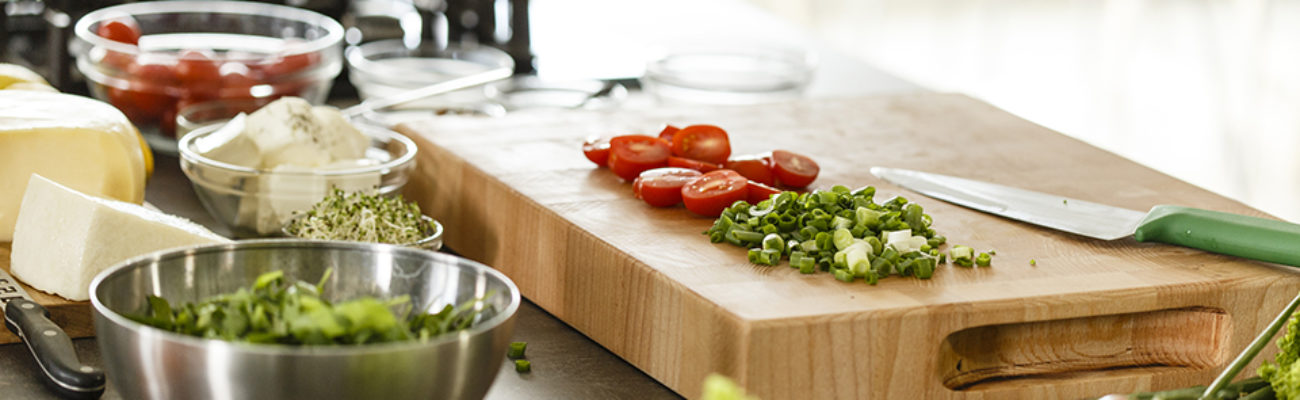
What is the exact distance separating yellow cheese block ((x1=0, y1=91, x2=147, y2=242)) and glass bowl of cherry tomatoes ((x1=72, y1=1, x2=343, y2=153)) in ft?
1.45

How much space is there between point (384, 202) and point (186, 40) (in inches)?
43.0

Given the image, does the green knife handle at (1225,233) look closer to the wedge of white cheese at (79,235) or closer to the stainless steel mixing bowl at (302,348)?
the stainless steel mixing bowl at (302,348)

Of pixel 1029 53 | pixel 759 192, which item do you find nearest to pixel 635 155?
pixel 759 192

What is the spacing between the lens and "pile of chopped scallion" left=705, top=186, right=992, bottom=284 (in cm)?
131

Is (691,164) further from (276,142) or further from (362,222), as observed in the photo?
(276,142)

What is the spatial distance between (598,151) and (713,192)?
0.80 feet

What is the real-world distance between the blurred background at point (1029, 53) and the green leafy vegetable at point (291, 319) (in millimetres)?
1466

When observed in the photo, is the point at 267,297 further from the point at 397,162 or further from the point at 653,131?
the point at 653,131

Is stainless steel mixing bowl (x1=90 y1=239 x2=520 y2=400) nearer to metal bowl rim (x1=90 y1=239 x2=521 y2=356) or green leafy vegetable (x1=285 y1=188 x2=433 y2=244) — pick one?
metal bowl rim (x1=90 y1=239 x2=521 y2=356)

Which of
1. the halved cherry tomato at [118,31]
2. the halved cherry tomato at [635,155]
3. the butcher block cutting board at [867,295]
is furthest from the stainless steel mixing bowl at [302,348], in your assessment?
the halved cherry tomato at [118,31]

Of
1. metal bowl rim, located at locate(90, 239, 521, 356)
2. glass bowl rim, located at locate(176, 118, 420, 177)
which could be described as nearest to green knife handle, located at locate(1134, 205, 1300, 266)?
metal bowl rim, located at locate(90, 239, 521, 356)

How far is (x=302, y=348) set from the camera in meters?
0.97

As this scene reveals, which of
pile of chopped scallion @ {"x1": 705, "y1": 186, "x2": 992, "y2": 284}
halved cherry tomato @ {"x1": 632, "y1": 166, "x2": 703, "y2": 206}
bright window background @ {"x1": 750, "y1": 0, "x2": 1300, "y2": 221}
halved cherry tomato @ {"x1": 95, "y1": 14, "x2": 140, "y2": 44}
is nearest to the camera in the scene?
pile of chopped scallion @ {"x1": 705, "y1": 186, "x2": 992, "y2": 284}

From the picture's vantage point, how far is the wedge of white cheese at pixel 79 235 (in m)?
1.36
